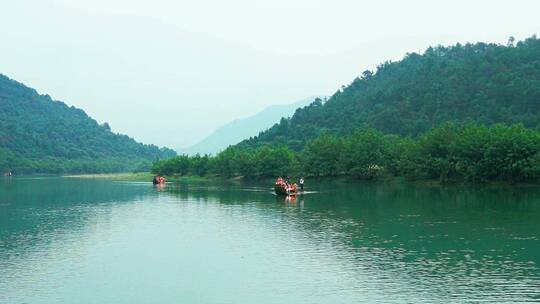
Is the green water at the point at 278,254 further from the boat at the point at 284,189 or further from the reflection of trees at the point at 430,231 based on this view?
the boat at the point at 284,189

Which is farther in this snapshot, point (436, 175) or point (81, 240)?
point (436, 175)

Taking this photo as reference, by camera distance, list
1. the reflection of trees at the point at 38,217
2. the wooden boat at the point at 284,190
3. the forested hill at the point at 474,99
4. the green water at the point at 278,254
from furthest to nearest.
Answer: the forested hill at the point at 474,99 < the wooden boat at the point at 284,190 < the reflection of trees at the point at 38,217 < the green water at the point at 278,254

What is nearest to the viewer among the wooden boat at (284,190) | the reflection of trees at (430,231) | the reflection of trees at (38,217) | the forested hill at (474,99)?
the reflection of trees at (430,231)

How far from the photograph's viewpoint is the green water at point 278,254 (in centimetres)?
2873

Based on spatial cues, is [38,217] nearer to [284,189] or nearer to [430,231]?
[284,189]

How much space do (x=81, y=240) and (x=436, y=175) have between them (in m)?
77.6

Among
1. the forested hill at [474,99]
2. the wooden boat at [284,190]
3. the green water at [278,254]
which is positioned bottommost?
the green water at [278,254]

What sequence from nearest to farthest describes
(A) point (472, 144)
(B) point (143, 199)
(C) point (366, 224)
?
1. (C) point (366, 224)
2. (B) point (143, 199)
3. (A) point (472, 144)

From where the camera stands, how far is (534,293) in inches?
1083

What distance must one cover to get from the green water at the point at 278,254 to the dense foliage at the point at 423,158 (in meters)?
25.8

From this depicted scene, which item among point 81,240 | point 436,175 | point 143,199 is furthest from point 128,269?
point 436,175

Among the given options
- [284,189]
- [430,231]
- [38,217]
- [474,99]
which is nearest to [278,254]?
[430,231]

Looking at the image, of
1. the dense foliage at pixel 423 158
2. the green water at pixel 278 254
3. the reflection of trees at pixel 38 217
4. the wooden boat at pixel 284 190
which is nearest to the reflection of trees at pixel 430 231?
the green water at pixel 278 254

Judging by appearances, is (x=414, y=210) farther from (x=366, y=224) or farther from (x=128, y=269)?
(x=128, y=269)
